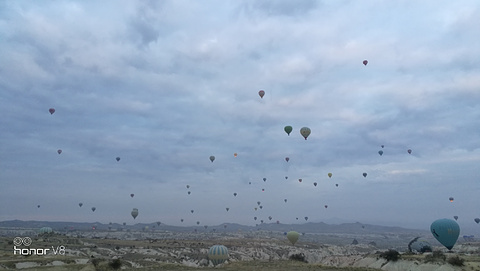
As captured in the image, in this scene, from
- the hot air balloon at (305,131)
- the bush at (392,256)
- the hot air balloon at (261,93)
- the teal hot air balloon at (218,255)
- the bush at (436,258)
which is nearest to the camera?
the bush at (436,258)

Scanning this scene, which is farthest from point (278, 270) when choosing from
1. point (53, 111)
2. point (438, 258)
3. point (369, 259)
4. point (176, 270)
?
point (53, 111)

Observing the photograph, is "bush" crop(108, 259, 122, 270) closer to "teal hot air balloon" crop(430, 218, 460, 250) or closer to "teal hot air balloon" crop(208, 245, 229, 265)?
"teal hot air balloon" crop(208, 245, 229, 265)

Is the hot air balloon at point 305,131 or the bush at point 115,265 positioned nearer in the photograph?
the bush at point 115,265

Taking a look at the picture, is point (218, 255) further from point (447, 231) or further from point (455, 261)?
point (447, 231)

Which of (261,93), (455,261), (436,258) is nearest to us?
(455,261)

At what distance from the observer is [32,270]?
40.6 meters

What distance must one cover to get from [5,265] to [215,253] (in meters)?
27.2

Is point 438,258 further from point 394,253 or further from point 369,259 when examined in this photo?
point 369,259

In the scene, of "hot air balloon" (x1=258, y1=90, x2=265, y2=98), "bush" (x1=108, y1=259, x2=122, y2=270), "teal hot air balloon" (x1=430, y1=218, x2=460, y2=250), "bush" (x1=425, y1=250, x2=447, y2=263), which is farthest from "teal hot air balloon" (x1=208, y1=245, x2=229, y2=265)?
"teal hot air balloon" (x1=430, y1=218, x2=460, y2=250)

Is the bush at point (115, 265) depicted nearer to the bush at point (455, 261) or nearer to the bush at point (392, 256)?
the bush at point (392, 256)

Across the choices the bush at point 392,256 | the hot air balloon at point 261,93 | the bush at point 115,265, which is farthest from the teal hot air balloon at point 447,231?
the bush at point 115,265

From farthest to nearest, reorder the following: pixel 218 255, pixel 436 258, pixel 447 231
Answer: pixel 447 231
pixel 218 255
pixel 436 258

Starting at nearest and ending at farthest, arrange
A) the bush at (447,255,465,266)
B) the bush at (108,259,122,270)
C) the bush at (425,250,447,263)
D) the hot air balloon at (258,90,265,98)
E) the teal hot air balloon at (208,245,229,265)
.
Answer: the bush at (108,259,122,270), the bush at (447,255,465,266), the bush at (425,250,447,263), the teal hot air balloon at (208,245,229,265), the hot air balloon at (258,90,265,98)

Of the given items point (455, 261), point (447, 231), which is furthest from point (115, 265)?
point (447, 231)
